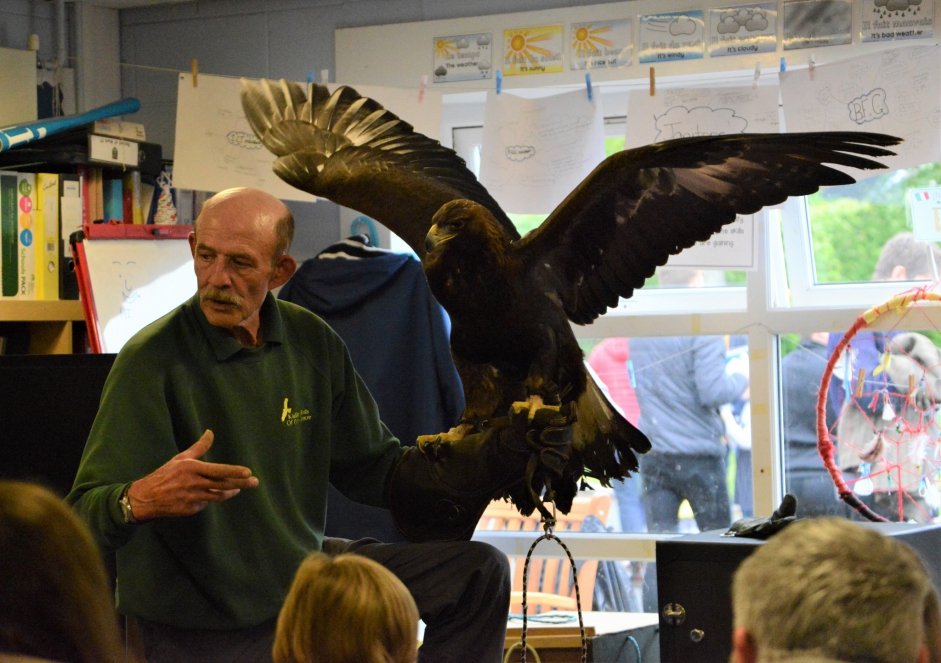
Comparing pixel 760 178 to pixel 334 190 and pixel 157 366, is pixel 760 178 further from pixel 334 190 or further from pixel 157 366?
pixel 157 366

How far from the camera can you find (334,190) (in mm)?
2219

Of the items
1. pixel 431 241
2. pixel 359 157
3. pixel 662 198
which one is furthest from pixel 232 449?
pixel 662 198

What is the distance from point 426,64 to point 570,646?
1.68m

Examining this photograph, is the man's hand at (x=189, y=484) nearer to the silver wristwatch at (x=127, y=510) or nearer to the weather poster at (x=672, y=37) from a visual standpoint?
the silver wristwatch at (x=127, y=510)

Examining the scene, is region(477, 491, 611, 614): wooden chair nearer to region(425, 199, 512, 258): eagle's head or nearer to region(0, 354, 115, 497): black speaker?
region(0, 354, 115, 497): black speaker

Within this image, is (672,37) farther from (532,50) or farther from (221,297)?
(221,297)

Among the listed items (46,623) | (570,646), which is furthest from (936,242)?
(46,623)

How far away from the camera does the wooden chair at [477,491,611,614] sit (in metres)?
3.39

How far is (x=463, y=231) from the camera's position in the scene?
5.80 feet

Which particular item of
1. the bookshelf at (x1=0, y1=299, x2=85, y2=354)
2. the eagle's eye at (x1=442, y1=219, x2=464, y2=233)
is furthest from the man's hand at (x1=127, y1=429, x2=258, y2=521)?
the bookshelf at (x1=0, y1=299, x2=85, y2=354)

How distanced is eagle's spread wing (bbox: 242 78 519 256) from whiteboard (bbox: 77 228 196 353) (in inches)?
33.8

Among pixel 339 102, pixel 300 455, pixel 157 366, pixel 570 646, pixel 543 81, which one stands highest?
pixel 543 81

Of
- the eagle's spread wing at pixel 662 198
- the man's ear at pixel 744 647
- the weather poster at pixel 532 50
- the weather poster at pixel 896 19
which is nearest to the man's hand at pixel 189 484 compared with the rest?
the eagle's spread wing at pixel 662 198

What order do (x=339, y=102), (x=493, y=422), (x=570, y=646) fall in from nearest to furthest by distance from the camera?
1. (x=493, y=422)
2. (x=339, y=102)
3. (x=570, y=646)
